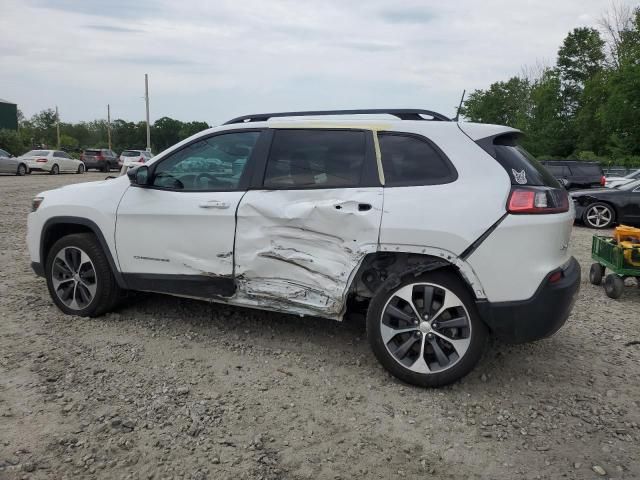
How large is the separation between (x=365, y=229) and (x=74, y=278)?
271cm

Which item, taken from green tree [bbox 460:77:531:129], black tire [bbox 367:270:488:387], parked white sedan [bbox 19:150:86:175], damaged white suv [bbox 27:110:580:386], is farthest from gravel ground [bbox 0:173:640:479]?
green tree [bbox 460:77:531:129]

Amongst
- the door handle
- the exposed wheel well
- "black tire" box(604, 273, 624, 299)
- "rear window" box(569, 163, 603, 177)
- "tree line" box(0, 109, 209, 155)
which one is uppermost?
"tree line" box(0, 109, 209, 155)

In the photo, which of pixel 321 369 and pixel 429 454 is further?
pixel 321 369

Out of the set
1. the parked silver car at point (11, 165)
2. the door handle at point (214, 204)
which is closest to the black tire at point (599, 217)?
the door handle at point (214, 204)

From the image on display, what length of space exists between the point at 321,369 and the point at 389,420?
0.77 m

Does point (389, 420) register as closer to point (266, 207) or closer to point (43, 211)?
point (266, 207)

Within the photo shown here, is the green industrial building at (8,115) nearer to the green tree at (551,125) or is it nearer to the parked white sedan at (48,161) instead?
the parked white sedan at (48,161)

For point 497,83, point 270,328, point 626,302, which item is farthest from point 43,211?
point 497,83

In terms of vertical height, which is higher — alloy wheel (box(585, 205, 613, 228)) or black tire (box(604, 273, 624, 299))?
alloy wheel (box(585, 205, 613, 228))

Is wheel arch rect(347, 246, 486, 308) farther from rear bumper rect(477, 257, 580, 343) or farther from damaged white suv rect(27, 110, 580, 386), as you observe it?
rear bumper rect(477, 257, 580, 343)

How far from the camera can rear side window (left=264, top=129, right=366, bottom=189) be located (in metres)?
3.71

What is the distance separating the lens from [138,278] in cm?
434

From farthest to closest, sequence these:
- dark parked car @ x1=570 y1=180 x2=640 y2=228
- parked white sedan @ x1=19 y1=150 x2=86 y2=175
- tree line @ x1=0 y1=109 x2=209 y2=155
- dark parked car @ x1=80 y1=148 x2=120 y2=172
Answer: tree line @ x1=0 y1=109 x2=209 y2=155 < dark parked car @ x1=80 y1=148 x2=120 y2=172 < parked white sedan @ x1=19 y1=150 x2=86 y2=175 < dark parked car @ x1=570 y1=180 x2=640 y2=228

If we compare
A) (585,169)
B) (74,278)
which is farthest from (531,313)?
(585,169)
